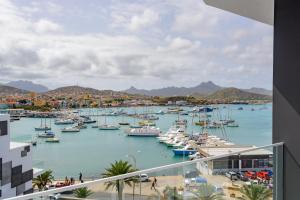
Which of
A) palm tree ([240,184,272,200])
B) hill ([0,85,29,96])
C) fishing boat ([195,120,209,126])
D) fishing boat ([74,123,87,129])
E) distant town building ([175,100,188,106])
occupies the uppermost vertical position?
hill ([0,85,29,96])

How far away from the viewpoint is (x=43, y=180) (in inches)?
995

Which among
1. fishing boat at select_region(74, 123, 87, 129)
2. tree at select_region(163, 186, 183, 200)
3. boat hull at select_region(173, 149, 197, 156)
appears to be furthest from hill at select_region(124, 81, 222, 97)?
tree at select_region(163, 186, 183, 200)

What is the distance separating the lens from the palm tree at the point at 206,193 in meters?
2.50

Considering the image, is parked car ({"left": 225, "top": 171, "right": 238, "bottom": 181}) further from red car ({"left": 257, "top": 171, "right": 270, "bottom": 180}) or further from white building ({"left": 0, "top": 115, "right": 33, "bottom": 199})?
white building ({"left": 0, "top": 115, "right": 33, "bottom": 199})

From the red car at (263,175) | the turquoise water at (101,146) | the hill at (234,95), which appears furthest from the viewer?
the turquoise water at (101,146)

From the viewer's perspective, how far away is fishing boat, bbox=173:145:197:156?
25.4 metres

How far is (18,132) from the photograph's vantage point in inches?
1018

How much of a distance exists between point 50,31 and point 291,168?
25652 mm

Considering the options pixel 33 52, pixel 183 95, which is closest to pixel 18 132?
pixel 33 52

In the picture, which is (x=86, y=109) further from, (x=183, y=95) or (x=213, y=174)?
(x=213, y=174)

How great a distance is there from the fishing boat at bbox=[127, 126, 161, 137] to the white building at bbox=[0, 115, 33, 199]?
9.06 meters

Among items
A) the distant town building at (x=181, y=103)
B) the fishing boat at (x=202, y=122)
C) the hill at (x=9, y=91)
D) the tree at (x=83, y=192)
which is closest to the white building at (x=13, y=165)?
the hill at (x=9, y=91)

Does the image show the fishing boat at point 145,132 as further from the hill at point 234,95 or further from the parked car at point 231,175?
the parked car at point 231,175

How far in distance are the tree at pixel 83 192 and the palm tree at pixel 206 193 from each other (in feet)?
3.17
